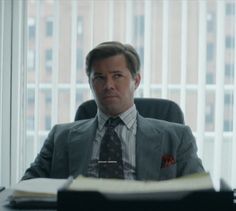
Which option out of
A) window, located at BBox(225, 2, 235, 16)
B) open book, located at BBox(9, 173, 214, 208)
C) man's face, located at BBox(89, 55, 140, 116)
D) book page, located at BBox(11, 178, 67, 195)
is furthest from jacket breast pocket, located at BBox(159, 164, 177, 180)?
window, located at BBox(225, 2, 235, 16)

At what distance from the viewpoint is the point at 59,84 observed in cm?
272

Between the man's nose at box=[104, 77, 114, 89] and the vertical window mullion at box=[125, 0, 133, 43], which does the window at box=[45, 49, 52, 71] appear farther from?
the man's nose at box=[104, 77, 114, 89]

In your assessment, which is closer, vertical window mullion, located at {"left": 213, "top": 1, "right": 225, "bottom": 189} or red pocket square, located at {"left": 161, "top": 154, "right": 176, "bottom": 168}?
red pocket square, located at {"left": 161, "top": 154, "right": 176, "bottom": 168}

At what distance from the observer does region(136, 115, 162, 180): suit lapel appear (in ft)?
5.33

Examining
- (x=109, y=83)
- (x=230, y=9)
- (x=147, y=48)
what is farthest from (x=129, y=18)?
(x=109, y=83)

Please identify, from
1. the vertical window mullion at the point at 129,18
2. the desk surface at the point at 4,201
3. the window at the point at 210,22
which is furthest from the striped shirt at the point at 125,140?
the window at the point at 210,22

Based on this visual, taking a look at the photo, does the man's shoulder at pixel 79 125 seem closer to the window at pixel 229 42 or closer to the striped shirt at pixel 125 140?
the striped shirt at pixel 125 140

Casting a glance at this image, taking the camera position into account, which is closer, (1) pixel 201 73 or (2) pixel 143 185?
(2) pixel 143 185

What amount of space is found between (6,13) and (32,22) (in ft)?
0.59

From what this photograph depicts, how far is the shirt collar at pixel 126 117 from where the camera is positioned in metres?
1.80

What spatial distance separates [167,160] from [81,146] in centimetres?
36

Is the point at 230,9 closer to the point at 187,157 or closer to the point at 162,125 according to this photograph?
the point at 162,125

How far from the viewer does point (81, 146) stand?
1.73 m

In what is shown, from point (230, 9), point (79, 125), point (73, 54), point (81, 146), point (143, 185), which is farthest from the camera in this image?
point (73, 54)
